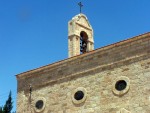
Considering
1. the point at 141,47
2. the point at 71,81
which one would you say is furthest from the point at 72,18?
the point at 141,47

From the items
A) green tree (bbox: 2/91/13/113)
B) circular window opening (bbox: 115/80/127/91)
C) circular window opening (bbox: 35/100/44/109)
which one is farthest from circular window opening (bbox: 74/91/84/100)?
green tree (bbox: 2/91/13/113)

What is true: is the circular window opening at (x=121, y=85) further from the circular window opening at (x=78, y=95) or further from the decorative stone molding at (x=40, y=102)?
the decorative stone molding at (x=40, y=102)

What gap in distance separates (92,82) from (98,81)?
380 mm

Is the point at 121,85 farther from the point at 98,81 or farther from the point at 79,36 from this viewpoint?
the point at 79,36

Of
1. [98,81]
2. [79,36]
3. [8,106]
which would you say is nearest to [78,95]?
[98,81]

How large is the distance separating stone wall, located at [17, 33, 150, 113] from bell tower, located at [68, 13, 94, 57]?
2.38 m

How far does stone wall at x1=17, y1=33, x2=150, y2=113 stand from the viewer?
57.8 feet

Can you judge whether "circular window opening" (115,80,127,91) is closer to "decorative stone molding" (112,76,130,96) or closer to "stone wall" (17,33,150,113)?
"decorative stone molding" (112,76,130,96)

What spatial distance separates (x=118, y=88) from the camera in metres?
18.3

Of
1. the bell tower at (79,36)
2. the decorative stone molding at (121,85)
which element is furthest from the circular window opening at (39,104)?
the decorative stone molding at (121,85)

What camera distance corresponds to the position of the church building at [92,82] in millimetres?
17688

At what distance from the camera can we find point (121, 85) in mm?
18266

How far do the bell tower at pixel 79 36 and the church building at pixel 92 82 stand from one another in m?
0.06

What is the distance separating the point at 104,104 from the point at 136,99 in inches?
70.5
